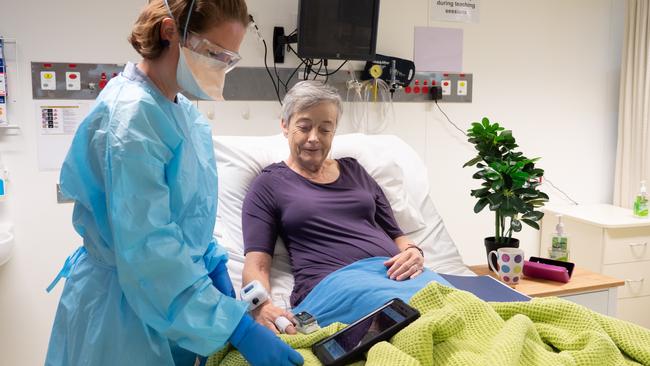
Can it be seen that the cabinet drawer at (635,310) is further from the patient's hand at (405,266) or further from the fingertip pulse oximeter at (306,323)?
the fingertip pulse oximeter at (306,323)

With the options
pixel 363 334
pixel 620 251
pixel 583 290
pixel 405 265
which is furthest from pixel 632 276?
pixel 363 334

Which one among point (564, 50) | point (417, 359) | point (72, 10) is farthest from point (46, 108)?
point (564, 50)

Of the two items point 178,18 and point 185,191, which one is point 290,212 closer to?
point 185,191

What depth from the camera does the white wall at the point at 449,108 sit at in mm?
2395

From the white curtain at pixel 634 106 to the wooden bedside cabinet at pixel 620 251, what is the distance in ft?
1.15

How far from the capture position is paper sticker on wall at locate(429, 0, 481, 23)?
2877 millimetres

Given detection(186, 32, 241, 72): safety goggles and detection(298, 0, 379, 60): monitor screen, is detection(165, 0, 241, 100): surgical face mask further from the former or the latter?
detection(298, 0, 379, 60): monitor screen

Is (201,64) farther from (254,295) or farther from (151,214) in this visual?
(254,295)

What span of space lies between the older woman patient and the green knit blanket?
17.6 inches

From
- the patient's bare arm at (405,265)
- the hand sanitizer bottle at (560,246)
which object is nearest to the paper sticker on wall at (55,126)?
the patient's bare arm at (405,265)

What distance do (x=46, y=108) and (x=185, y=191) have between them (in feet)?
5.18

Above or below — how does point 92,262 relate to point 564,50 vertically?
below

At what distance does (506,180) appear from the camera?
212 centimetres

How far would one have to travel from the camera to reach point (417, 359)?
40.3 inches
